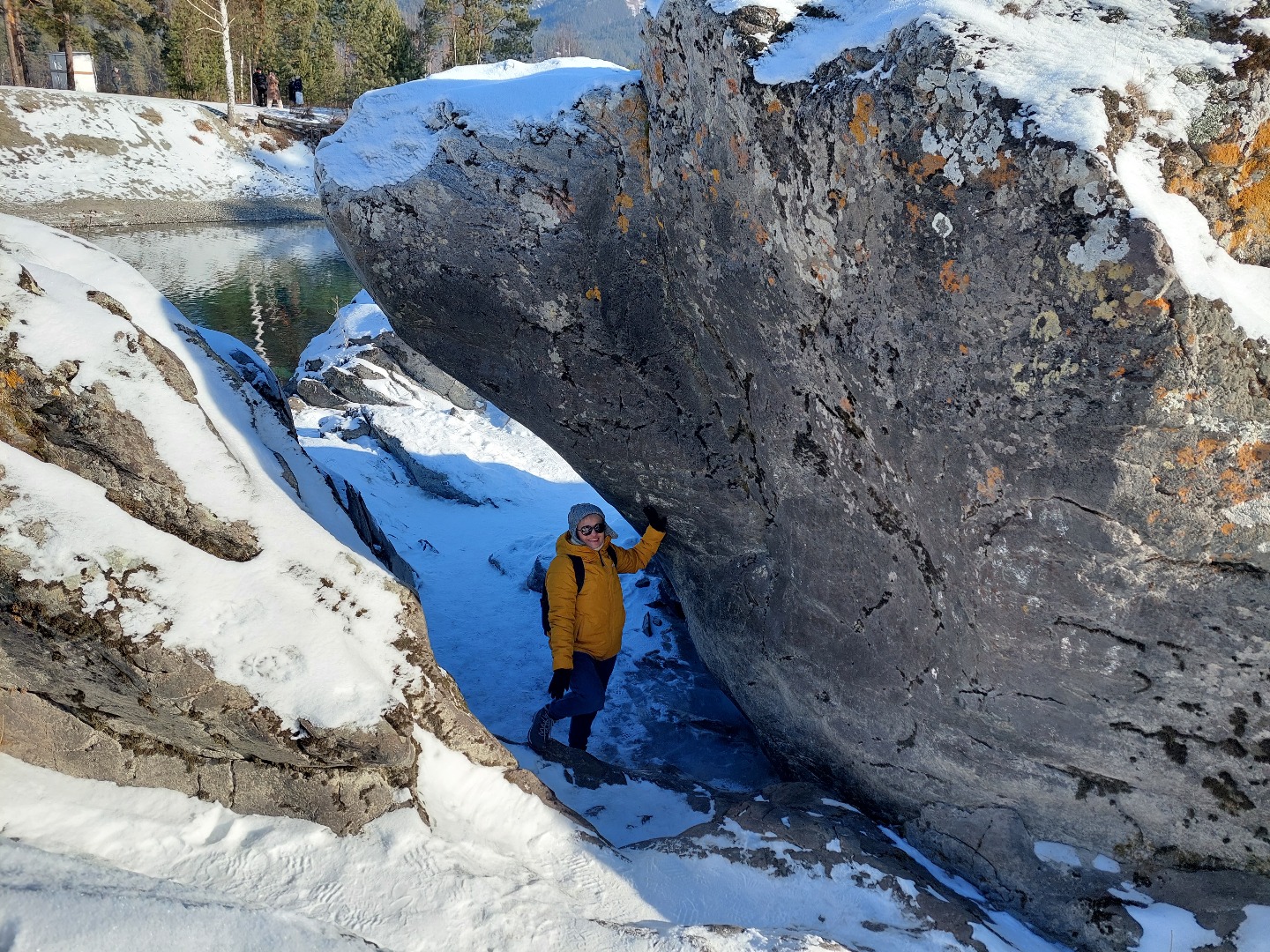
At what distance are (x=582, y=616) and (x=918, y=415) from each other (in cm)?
262

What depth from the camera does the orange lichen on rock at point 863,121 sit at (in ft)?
11.8

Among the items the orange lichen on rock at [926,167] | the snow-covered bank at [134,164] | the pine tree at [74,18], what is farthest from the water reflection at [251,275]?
the orange lichen on rock at [926,167]

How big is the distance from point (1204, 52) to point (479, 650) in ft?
19.2

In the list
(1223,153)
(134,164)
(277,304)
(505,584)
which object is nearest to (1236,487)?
(1223,153)

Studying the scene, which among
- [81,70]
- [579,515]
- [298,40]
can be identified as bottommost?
[579,515]

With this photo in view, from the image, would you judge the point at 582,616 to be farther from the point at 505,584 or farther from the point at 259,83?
the point at 259,83

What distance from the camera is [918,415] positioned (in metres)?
3.93

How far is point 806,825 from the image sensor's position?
173 inches

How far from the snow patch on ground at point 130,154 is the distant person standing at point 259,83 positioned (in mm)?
5806

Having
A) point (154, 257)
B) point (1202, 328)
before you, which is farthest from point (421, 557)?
point (154, 257)

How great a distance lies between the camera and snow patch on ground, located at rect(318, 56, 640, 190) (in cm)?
540

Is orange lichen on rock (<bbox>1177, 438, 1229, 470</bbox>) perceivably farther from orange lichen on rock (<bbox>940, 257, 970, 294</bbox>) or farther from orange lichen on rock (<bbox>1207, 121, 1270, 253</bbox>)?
orange lichen on rock (<bbox>940, 257, 970, 294</bbox>)

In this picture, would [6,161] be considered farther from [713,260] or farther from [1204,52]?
[1204,52]

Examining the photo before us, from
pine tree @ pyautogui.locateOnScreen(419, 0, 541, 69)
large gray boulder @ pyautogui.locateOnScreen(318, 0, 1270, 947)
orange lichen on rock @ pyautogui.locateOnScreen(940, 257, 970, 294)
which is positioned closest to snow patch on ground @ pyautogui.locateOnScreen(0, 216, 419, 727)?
large gray boulder @ pyautogui.locateOnScreen(318, 0, 1270, 947)
